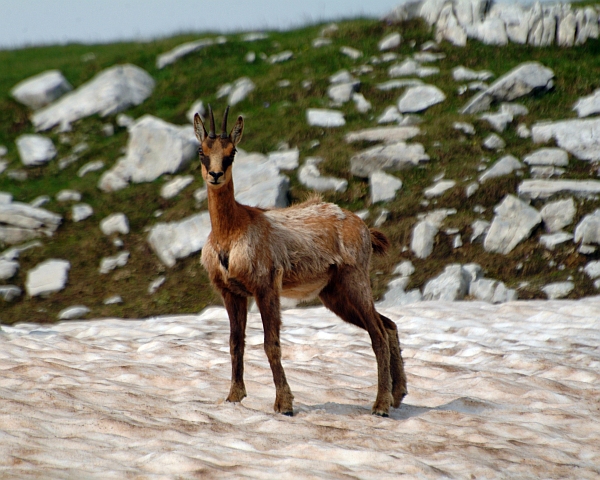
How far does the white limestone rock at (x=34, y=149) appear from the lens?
2556 cm

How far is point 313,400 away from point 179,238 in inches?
451

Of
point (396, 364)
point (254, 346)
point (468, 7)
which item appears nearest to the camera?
Result: point (396, 364)

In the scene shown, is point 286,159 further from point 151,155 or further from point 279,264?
point 279,264

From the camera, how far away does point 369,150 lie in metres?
21.0

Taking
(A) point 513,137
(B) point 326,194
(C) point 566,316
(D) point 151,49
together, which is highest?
(D) point 151,49

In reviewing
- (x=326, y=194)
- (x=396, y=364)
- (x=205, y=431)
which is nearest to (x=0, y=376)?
(x=205, y=431)

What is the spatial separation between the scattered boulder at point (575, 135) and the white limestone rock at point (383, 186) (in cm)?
424

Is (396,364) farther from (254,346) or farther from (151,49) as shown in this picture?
(151,49)

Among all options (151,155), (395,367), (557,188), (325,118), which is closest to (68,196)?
(151,155)

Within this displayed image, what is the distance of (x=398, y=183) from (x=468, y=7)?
11.1 m

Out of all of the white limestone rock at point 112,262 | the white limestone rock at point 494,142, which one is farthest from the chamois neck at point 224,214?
the white limestone rock at point 494,142

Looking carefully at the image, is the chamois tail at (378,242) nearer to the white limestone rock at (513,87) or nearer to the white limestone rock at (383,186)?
the white limestone rock at (383,186)

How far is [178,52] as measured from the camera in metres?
30.9

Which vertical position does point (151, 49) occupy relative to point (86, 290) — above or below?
above
